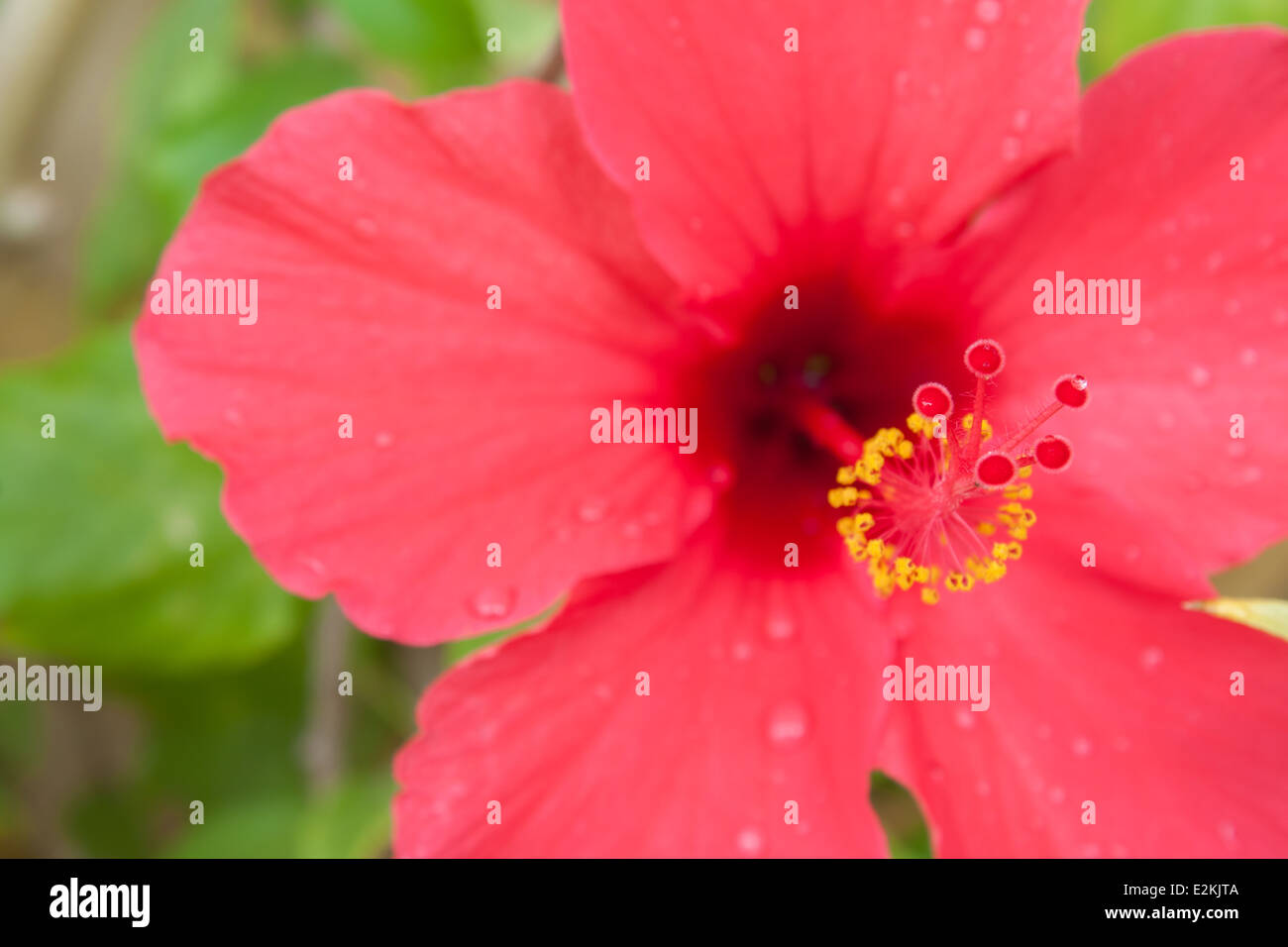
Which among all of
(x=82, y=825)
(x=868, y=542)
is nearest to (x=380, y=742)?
(x=82, y=825)

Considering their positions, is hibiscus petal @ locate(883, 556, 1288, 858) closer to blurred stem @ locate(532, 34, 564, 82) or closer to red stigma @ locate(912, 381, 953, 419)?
red stigma @ locate(912, 381, 953, 419)

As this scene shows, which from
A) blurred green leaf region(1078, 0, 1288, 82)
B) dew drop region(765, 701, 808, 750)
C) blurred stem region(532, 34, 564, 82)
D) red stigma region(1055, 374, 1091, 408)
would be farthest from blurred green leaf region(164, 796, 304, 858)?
blurred green leaf region(1078, 0, 1288, 82)

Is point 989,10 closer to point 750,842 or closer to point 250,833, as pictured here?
point 750,842

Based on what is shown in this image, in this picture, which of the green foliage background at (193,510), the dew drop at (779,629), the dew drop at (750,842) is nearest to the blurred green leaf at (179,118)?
the green foliage background at (193,510)

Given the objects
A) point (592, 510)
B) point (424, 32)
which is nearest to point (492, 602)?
point (592, 510)

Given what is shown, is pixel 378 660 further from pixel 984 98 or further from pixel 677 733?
pixel 984 98

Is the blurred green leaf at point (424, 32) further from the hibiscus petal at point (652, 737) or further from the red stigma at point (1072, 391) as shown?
the red stigma at point (1072, 391)
